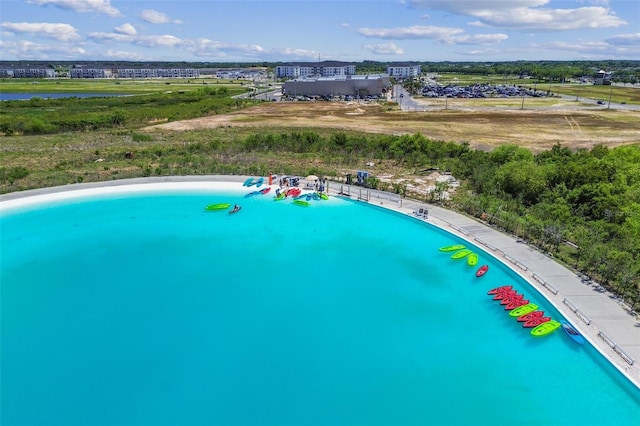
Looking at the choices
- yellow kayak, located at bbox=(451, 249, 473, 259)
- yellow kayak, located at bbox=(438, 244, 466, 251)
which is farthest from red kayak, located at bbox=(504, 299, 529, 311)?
yellow kayak, located at bbox=(438, 244, 466, 251)

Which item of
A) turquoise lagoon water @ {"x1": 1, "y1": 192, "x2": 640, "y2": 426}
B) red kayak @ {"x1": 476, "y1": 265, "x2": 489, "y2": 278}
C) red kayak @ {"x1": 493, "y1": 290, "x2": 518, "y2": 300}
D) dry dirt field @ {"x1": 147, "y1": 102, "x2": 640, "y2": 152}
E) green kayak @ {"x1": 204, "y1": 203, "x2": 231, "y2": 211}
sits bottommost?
turquoise lagoon water @ {"x1": 1, "y1": 192, "x2": 640, "y2": 426}

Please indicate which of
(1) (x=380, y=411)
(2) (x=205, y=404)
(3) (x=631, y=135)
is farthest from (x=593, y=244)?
(3) (x=631, y=135)

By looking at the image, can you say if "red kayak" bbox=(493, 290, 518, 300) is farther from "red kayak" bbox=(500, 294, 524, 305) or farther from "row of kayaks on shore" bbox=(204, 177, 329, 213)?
"row of kayaks on shore" bbox=(204, 177, 329, 213)

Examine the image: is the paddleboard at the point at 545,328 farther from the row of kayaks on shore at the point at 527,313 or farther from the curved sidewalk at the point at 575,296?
the curved sidewalk at the point at 575,296

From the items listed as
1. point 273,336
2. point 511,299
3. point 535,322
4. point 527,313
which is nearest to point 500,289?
point 511,299

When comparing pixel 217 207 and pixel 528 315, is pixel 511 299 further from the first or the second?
pixel 217 207
